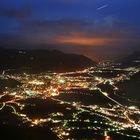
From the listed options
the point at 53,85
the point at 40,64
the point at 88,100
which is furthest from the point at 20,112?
the point at 40,64

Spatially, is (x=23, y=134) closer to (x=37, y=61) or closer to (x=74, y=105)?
(x=74, y=105)

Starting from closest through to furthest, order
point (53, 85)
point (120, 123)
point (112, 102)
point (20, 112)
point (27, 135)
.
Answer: point (27, 135), point (120, 123), point (20, 112), point (112, 102), point (53, 85)

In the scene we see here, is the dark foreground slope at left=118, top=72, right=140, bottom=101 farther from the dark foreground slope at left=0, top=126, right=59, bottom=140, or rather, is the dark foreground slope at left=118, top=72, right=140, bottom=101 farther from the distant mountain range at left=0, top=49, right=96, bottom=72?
the dark foreground slope at left=0, top=126, right=59, bottom=140

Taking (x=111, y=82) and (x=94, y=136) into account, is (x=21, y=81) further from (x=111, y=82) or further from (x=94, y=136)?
(x=94, y=136)

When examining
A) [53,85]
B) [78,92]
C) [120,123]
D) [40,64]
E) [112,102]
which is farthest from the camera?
[40,64]

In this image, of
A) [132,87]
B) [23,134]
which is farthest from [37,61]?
[23,134]

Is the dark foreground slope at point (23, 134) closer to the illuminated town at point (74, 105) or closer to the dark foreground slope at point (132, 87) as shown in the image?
the illuminated town at point (74, 105)

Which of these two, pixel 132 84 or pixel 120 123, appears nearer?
pixel 120 123

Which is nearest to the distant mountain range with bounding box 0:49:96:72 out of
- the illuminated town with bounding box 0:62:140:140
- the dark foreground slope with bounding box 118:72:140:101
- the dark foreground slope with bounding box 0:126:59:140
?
the illuminated town with bounding box 0:62:140:140
